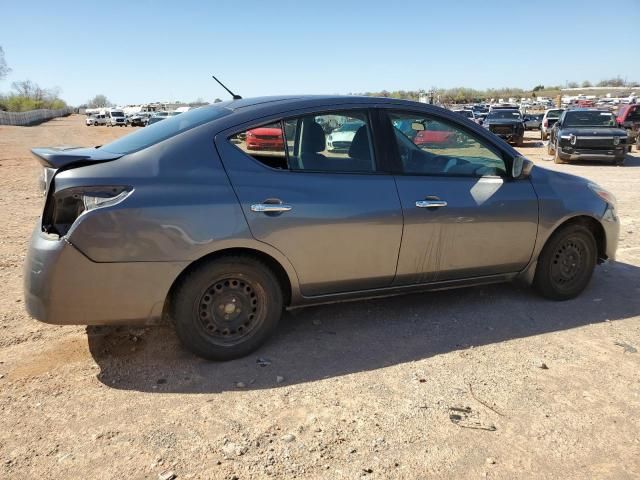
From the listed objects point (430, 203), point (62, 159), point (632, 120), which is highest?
point (62, 159)

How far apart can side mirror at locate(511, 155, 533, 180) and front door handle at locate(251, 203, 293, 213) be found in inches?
75.8

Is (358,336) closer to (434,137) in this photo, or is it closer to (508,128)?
(434,137)

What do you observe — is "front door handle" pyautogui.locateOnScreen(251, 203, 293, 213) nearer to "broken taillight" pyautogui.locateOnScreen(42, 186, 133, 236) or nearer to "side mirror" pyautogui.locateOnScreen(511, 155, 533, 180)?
"broken taillight" pyautogui.locateOnScreen(42, 186, 133, 236)

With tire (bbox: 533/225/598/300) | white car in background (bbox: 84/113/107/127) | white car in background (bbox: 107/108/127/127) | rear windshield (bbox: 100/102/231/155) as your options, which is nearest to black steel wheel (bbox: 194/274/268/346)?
rear windshield (bbox: 100/102/231/155)

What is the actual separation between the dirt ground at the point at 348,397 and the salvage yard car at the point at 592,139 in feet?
44.9

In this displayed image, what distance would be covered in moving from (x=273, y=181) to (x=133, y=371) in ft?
5.07

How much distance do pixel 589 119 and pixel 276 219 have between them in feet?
57.7

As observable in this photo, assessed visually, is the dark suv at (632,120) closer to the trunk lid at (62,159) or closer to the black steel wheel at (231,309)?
the black steel wheel at (231,309)

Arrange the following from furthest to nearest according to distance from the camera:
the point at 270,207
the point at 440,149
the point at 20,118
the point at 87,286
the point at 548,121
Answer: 1. the point at 20,118
2. the point at 548,121
3. the point at 440,149
4. the point at 270,207
5. the point at 87,286

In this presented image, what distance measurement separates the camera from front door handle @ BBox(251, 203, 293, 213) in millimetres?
3320

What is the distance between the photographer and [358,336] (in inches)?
154

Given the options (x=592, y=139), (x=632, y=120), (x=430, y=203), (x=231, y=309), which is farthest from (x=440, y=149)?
(x=632, y=120)

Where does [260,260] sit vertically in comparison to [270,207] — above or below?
below

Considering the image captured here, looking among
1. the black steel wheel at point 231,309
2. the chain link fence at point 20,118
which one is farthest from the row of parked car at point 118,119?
the black steel wheel at point 231,309
